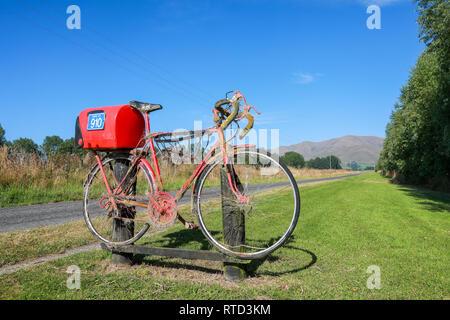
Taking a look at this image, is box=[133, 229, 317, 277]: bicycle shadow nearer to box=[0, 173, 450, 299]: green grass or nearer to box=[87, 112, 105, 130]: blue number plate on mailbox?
box=[0, 173, 450, 299]: green grass

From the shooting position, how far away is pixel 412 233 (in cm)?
677

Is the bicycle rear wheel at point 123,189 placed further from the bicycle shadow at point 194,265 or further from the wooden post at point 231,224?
the wooden post at point 231,224

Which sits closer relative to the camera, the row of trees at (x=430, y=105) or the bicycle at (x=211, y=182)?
the bicycle at (x=211, y=182)

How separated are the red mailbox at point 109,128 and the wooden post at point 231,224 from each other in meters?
1.58

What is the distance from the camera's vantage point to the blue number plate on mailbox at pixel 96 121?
14.0 ft

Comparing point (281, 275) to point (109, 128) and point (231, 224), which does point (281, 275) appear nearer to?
point (231, 224)

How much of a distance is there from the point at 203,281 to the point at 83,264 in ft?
6.16

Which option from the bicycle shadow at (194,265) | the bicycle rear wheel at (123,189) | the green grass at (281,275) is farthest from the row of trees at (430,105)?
the bicycle rear wheel at (123,189)

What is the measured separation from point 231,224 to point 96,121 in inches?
98.0

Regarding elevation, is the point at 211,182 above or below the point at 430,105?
below

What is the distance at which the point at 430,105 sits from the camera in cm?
2114

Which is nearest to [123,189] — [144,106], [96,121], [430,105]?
[96,121]
